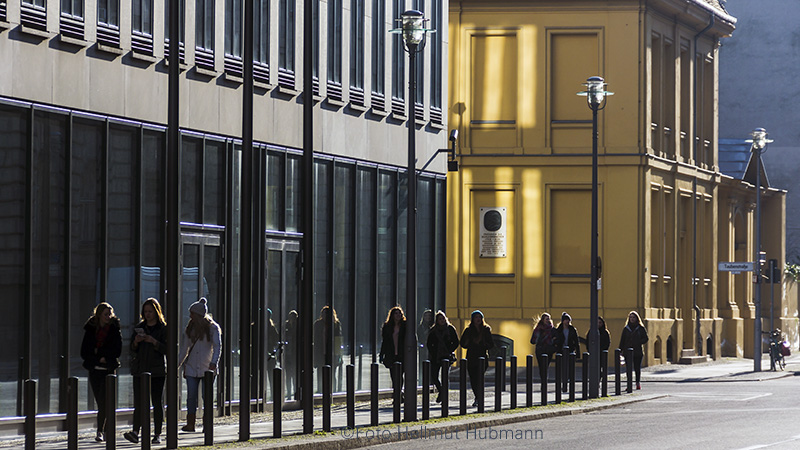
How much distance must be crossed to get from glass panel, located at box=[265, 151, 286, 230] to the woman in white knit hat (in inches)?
191

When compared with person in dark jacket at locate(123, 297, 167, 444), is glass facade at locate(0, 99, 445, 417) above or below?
above

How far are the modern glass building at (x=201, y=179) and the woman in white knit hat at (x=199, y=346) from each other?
753 mm

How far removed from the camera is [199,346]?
1903 cm

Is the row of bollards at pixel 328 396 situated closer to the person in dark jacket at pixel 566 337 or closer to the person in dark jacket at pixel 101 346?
the person in dark jacket at pixel 566 337

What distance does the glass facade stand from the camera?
724 inches

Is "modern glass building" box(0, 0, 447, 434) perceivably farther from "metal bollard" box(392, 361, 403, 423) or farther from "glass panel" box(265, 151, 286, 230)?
"metal bollard" box(392, 361, 403, 423)

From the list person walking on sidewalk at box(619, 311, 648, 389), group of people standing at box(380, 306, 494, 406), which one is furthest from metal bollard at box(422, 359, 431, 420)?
person walking on sidewalk at box(619, 311, 648, 389)

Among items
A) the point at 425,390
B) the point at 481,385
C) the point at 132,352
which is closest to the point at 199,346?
the point at 132,352

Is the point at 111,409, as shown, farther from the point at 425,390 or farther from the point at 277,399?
the point at 425,390

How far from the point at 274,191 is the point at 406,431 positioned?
5996 millimetres

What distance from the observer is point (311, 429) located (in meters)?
18.3

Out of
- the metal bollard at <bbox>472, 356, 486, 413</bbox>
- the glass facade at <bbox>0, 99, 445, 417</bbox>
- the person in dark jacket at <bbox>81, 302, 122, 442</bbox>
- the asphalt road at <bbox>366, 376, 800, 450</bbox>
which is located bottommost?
the asphalt road at <bbox>366, 376, 800, 450</bbox>

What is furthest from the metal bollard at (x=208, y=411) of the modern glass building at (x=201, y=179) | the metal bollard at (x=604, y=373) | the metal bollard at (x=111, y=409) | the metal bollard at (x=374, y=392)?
the metal bollard at (x=604, y=373)

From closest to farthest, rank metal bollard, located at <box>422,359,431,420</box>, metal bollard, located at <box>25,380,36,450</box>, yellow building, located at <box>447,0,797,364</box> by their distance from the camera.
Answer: metal bollard, located at <box>25,380,36,450</box> → metal bollard, located at <box>422,359,431,420</box> → yellow building, located at <box>447,0,797,364</box>
